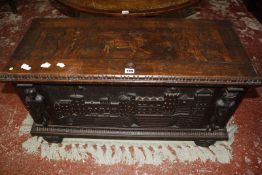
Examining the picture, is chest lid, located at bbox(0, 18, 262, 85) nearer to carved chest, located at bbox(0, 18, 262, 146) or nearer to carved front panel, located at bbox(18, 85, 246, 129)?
carved chest, located at bbox(0, 18, 262, 146)

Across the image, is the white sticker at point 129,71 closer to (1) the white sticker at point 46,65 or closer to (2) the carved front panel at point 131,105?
(2) the carved front panel at point 131,105

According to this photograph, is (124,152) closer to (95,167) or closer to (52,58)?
(95,167)

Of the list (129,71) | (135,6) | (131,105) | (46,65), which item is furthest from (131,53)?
(135,6)

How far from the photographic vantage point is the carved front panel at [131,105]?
70.6 inches

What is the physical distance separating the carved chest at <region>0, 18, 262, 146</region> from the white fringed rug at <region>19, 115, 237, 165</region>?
123mm

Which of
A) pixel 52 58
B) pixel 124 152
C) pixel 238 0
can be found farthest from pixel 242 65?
pixel 238 0

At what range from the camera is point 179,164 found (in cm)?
212

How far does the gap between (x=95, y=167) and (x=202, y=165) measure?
979 mm

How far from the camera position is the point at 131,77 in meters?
1.63

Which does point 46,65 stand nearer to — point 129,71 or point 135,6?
point 129,71

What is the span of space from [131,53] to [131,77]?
0.28 meters

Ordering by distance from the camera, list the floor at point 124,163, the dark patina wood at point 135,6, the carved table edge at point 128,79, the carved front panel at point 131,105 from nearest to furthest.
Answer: the carved table edge at point 128,79
the carved front panel at point 131,105
the floor at point 124,163
the dark patina wood at point 135,6

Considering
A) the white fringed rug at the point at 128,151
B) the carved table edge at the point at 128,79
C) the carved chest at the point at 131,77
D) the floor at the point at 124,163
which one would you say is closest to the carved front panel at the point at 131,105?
the carved chest at the point at 131,77

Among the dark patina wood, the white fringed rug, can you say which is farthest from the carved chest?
the dark patina wood
